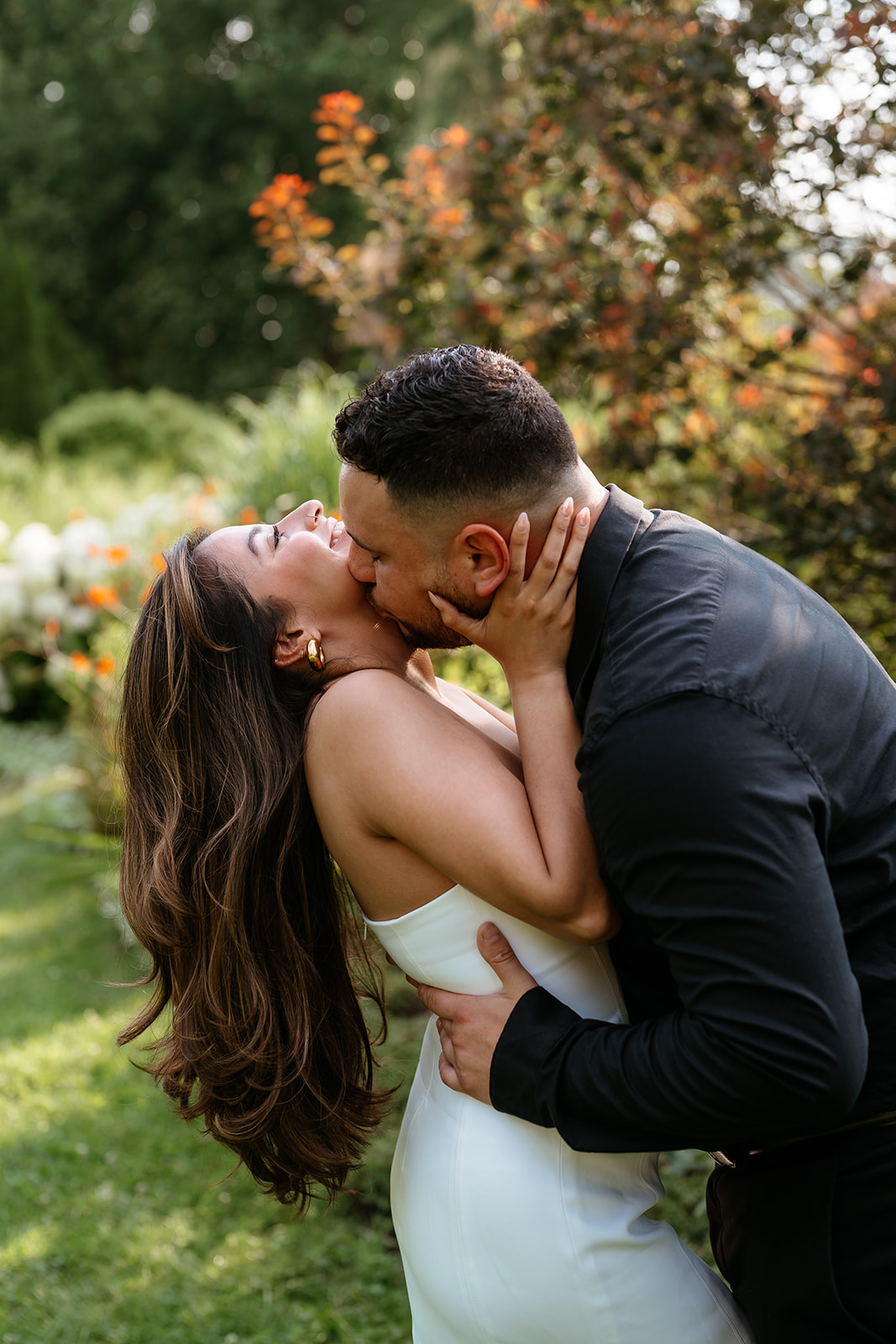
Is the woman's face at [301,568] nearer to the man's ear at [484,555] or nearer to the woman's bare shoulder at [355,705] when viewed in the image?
the woman's bare shoulder at [355,705]

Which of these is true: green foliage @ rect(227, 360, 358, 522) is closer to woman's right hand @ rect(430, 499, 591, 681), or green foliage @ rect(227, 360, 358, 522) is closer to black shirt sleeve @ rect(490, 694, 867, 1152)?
woman's right hand @ rect(430, 499, 591, 681)

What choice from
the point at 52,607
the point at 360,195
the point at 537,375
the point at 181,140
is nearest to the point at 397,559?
the point at 537,375

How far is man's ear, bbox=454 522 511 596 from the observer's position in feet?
5.96

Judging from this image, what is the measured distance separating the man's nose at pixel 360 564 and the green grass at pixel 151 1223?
1661 mm

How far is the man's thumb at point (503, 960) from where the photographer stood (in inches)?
78.9

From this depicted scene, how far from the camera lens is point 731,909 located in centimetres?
147

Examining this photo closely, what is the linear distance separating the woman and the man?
0.09 metres

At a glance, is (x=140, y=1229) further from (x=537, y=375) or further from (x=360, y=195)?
(x=360, y=195)

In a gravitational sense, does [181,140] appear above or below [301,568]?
below

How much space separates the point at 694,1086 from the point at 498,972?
1.71ft

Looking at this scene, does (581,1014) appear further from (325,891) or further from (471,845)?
(325,891)

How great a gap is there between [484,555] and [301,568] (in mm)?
585

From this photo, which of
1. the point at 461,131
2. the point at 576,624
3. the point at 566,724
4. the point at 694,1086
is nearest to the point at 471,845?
the point at 566,724

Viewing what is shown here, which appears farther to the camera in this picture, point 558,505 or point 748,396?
point 748,396
